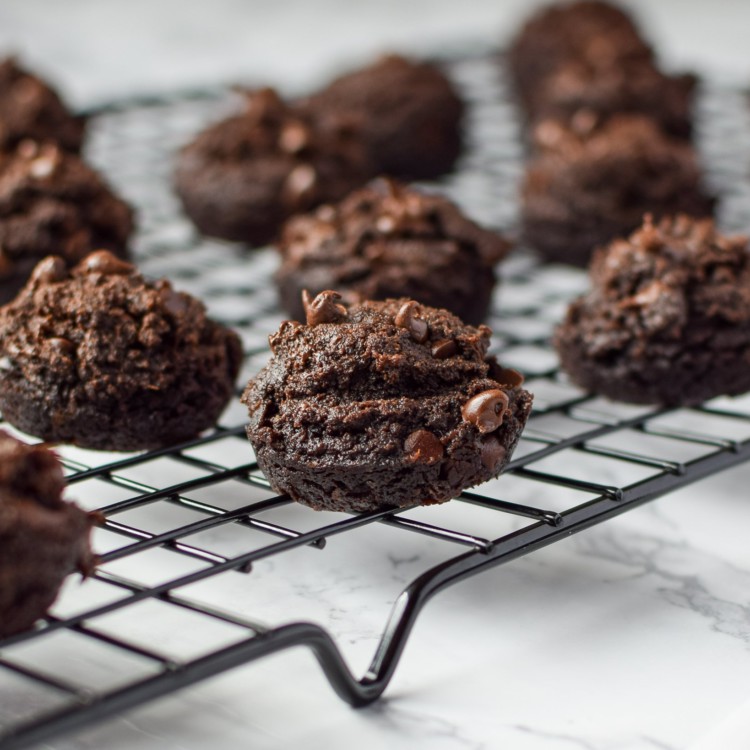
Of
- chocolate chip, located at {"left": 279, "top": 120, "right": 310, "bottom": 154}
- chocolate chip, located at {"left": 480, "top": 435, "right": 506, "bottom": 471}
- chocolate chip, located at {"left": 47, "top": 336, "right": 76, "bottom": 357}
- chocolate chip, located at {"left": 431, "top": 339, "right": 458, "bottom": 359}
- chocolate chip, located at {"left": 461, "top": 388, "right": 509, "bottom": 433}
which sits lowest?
chocolate chip, located at {"left": 480, "top": 435, "right": 506, "bottom": 471}

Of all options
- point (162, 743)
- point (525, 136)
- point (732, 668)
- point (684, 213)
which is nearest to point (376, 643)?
point (162, 743)

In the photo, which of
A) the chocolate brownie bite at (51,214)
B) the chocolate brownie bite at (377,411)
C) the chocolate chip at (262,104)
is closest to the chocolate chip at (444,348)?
the chocolate brownie bite at (377,411)

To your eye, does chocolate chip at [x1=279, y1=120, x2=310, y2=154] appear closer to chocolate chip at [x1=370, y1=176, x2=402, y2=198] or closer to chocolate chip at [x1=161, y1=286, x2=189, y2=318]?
chocolate chip at [x1=370, y1=176, x2=402, y2=198]

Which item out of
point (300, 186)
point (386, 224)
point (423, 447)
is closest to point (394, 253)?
point (386, 224)

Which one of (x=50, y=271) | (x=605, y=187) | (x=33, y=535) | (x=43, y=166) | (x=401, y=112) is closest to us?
(x=33, y=535)

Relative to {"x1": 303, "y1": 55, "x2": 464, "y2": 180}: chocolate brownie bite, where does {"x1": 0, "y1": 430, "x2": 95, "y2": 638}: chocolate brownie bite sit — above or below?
below

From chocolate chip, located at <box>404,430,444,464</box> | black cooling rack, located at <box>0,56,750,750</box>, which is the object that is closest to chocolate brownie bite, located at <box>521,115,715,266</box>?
black cooling rack, located at <box>0,56,750,750</box>

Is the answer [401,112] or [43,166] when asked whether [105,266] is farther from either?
[401,112]
